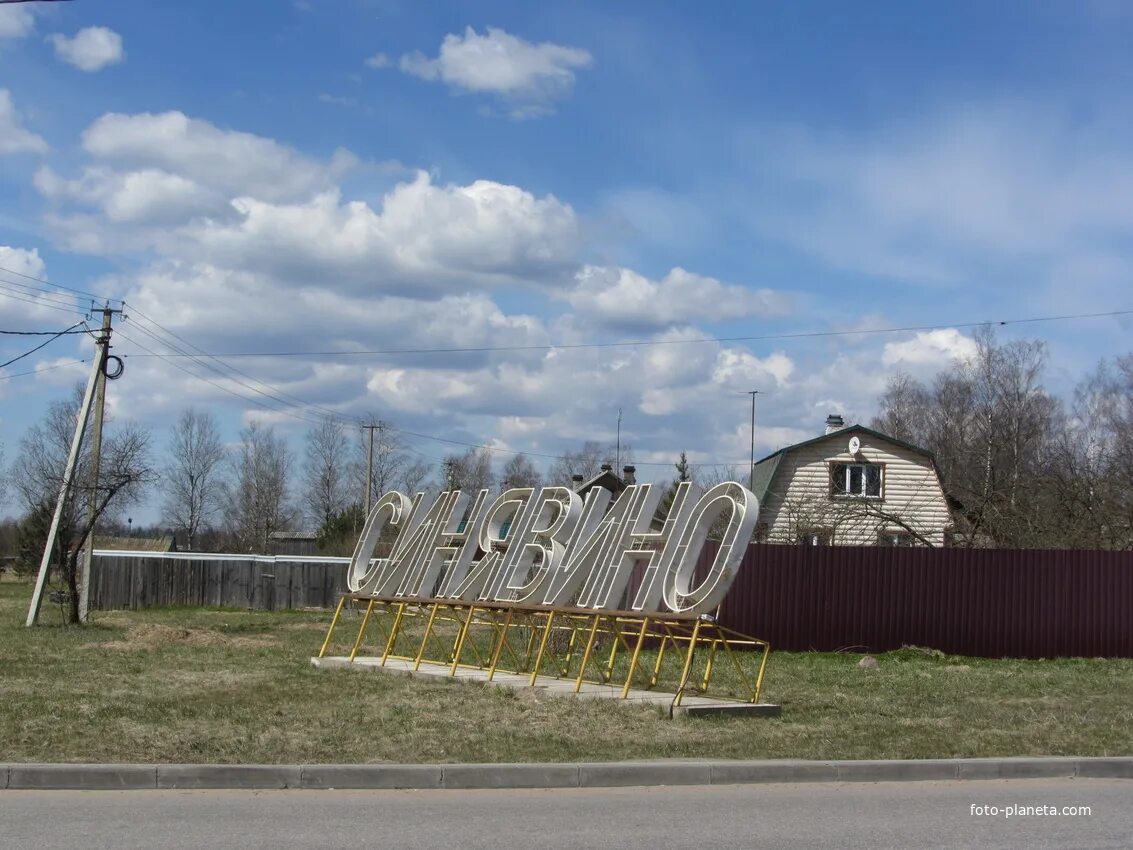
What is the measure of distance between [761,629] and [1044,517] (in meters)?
13.5

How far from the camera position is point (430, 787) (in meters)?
9.56

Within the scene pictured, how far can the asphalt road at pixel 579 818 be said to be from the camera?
7.64 m

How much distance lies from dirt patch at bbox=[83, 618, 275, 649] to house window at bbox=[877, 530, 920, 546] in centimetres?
1753

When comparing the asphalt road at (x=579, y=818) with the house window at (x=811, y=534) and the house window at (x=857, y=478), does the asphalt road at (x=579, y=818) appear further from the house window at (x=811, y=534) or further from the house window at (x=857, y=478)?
the house window at (x=857, y=478)

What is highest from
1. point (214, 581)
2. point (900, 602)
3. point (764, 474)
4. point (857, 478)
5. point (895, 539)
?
point (764, 474)

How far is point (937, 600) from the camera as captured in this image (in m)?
22.5

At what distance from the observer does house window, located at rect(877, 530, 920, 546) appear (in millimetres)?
34156

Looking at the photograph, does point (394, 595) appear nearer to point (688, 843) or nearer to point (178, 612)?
point (688, 843)

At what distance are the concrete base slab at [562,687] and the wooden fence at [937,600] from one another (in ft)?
21.4

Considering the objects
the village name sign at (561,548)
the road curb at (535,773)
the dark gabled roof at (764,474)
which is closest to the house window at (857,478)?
the dark gabled roof at (764,474)

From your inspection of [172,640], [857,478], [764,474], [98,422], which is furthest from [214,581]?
[857,478]

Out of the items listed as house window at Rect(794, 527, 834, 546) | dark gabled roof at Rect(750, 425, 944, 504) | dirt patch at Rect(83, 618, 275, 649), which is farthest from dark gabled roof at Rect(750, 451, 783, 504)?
dirt patch at Rect(83, 618, 275, 649)

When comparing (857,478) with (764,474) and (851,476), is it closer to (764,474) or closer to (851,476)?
(851,476)

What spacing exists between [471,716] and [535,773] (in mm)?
3348
